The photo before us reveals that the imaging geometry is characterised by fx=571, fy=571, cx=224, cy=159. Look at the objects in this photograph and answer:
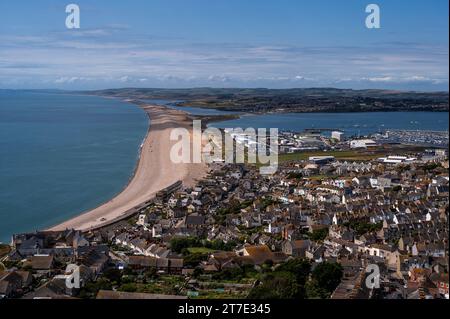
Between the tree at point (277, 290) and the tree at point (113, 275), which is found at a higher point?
the tree at point (277, 290)

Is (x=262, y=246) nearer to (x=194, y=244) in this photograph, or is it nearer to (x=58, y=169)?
(x=194, y=244)

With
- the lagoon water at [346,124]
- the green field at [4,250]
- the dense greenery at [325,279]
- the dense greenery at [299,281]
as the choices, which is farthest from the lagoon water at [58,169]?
the lagoon water at [346,124]

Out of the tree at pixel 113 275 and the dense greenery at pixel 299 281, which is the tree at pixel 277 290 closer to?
the dense greenery at pixel 299 281

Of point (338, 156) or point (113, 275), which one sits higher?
point (338, 156)

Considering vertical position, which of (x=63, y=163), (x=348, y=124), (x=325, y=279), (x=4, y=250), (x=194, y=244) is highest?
(x=348, y=124)

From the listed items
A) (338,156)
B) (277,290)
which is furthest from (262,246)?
(338,156)

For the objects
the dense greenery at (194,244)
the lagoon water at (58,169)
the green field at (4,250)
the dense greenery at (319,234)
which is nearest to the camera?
the dense greenery at (194,244)
